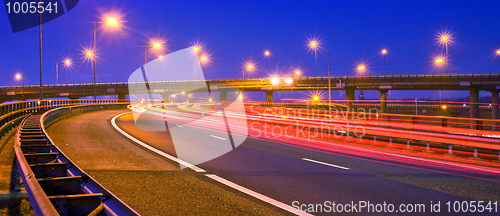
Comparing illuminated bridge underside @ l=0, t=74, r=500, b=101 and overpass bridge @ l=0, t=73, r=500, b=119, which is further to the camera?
illuminated bridge underside @ l=0, t=74, r=500, b=101

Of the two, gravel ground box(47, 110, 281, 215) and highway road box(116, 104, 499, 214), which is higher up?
gravel ground box(47, 110, 281, 215)

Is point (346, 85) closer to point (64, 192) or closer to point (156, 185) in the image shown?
point (156, 185)

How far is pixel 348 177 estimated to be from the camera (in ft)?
27.1

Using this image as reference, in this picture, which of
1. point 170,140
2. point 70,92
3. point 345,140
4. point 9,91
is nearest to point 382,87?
point 345,140

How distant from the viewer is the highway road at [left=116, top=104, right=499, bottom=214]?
21.6 feet

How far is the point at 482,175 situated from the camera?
28.9 feet

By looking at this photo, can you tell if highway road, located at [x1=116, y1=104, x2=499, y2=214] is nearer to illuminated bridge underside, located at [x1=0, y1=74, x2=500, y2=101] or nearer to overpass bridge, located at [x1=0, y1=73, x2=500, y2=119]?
overpass bridge, located at [x1=0, y1=73, x2=500, y2=119]

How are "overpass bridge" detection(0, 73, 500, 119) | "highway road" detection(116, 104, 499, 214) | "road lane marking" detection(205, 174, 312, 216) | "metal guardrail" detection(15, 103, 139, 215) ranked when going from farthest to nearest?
"overpass bridge" detection(0, 73, 500, 119) < "highway road" detection(116, 104, 499, 214) < "road lane marking" detection(205, 174, 312, 216) < "metal guardrail" detection(15, 103, 139, 215)

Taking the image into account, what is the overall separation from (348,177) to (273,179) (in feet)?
6.45

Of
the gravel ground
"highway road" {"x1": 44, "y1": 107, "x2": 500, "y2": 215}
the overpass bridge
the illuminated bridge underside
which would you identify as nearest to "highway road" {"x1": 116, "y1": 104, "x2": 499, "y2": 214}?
"highway road" {"x1": 44, "y1": 107, "x2": 500, "y2": 215}

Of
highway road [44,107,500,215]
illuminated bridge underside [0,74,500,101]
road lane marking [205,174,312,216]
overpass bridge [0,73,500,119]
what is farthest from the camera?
illuminated bridge underside [0,74,500,101]

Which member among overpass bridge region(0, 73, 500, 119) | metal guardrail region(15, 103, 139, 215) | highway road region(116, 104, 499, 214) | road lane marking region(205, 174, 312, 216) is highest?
overpass bridge region(0, 73, 500, 119)

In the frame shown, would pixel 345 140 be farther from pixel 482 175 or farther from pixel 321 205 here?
pixel 321 205

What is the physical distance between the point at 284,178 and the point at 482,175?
553 cm
